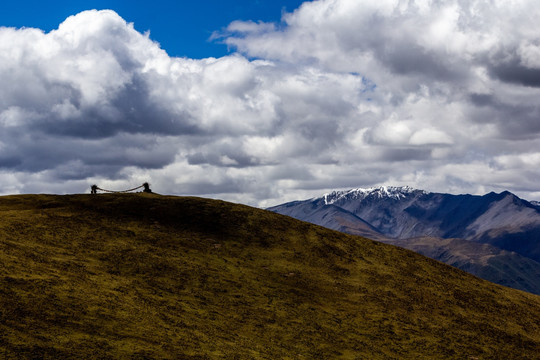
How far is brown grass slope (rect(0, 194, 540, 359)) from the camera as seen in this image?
150 ft

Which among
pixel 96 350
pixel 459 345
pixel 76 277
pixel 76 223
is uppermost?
pixel 76 223

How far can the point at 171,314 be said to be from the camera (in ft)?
175

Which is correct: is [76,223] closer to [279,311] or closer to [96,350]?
[279,311]

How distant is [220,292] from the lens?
6397cm

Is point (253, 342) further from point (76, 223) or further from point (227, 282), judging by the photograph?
point (76, 223)

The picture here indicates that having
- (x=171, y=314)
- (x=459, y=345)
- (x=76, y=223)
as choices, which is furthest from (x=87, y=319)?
(x=459, y=345)

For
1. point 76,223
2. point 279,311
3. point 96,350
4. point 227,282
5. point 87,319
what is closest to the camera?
point 96,350

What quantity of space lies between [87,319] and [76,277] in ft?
34.8

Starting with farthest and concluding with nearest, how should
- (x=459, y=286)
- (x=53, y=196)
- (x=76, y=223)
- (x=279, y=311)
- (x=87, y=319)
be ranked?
(x=53, y=196) < (x=459, y=286) < (x=76, y=223) < (x=279, y=311) < (x=87, y=319)

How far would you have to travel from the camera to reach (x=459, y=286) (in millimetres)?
84625

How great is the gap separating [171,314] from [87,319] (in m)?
9.66

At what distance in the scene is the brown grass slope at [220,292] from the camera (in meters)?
45.6

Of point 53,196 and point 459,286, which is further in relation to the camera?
point 53,196

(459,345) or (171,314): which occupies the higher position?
(171,314)
